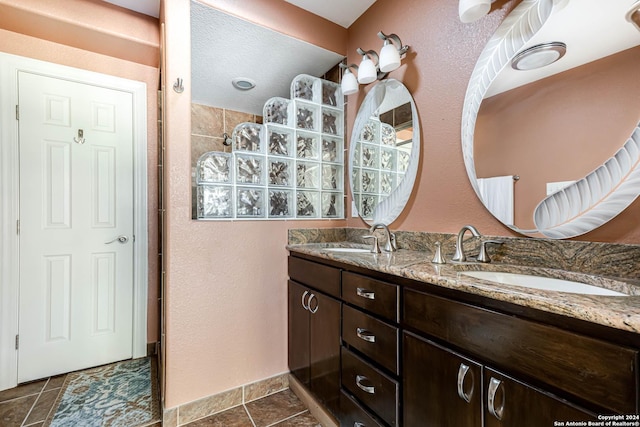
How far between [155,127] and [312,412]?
2377 mm

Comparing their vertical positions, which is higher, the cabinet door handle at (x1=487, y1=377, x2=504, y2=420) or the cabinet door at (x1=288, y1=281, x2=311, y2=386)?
the cabinet door handle at (x1=487, y1=377, x2=504, y2=420)

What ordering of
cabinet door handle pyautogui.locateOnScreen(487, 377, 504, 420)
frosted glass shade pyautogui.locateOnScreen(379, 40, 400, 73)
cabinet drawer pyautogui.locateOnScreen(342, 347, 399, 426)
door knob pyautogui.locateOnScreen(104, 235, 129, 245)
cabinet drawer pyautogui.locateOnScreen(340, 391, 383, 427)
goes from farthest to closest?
door knob pyautogui.locateOnScreen(104, 235, 129, 245) → frosted glass shade pyautogui.locateOnScreen(379, 40, 400, 73) → cabinet drawer pyautogui.locateOnScreen(340, 391, 383, 427) → cabinet drawer pyautogui.locateOnScreen(342, 347, 399, 426) → cabinet door handle pyautogui.locateOnScreen(487, 377, 504, 420)

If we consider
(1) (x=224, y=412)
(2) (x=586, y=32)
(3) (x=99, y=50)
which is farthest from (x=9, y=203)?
(2) (x=586, y=32)

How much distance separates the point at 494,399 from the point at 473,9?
141cm

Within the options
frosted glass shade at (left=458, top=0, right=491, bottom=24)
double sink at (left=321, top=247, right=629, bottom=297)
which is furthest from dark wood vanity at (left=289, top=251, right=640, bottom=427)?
frosted glass shade at (left=458, top=0, right=491, bottom=24)

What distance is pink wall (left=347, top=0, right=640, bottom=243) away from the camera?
1310mm

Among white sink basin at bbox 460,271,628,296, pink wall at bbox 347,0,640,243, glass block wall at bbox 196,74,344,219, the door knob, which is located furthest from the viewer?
the door knob

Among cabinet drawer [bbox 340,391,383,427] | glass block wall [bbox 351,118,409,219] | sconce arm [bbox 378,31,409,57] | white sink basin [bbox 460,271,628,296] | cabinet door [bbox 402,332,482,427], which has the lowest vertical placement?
cabinet drawer [bbox 340,391,383,427]

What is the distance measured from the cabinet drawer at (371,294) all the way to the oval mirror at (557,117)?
60 cm

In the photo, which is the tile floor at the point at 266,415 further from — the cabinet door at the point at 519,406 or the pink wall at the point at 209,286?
the cabinet door at the point at 519,406

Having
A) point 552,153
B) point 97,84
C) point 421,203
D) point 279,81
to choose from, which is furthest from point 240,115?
point 552,153

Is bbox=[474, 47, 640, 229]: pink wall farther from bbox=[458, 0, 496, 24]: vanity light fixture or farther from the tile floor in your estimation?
the tile floor

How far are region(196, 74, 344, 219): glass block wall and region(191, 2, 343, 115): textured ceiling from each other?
127 mm

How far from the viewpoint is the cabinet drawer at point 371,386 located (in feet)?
3.37
